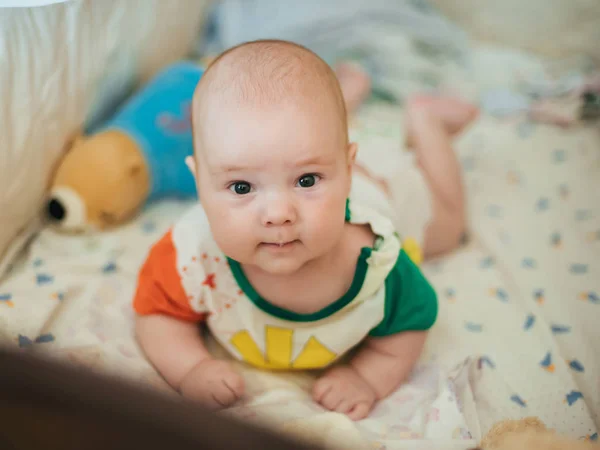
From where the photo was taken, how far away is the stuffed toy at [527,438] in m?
0.65

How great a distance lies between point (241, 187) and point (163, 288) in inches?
10.1

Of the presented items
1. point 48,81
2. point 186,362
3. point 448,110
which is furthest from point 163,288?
point 448,110

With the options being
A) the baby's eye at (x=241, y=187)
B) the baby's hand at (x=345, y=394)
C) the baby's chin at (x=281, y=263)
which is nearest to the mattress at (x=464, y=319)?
the baby's hand at (x=345, y=394)

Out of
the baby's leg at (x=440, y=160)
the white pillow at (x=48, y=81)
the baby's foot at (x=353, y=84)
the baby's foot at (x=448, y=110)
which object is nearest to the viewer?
the white pillow at (x=48, y=81)

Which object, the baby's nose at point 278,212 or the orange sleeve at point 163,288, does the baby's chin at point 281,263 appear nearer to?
the baby's nose at point 278,212

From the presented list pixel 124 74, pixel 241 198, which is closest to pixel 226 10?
pixel 124 74

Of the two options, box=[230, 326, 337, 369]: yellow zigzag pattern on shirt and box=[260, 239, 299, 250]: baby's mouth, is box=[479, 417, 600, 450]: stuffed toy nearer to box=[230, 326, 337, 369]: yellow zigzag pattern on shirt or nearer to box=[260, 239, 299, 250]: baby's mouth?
box=[230, 326, 337, 369]: yellow zigzag pattern on shirt

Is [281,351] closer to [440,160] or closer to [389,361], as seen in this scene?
[389,361]

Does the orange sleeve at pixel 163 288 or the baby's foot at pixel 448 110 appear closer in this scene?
the orange sleeve at pixel 163 288

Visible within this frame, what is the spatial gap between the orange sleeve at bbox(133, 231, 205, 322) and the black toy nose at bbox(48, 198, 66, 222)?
0.29m

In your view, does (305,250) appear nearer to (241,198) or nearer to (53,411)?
(241,198)

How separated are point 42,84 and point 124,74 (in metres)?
0.33

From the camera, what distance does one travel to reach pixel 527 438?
0.73 metres

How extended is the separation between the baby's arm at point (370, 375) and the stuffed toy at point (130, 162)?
1.82 ft
